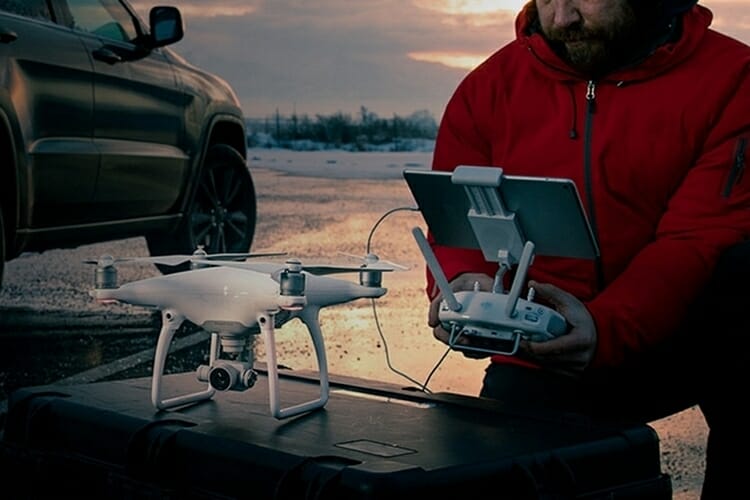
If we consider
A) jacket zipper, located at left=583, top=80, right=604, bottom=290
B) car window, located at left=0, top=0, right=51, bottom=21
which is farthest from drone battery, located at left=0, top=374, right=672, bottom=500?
car window, located at left=0, top=0, right=51, bottom=21

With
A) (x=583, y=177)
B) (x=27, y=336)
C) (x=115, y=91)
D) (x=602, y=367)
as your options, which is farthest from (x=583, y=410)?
(x=115, y=91)

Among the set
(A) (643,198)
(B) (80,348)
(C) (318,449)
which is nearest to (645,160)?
(A) (643,198)

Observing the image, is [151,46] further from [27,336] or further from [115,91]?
[27,336]

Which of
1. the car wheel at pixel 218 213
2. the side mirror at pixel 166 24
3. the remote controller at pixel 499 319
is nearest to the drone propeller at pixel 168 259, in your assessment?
the remote controller at pixel 499 319

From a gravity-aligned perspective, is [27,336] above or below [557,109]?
below

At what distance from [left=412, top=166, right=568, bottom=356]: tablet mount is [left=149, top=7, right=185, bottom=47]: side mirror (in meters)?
5.81

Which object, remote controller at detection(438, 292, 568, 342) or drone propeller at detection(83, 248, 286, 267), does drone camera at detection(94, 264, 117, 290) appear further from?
remote controller at detection(438, 292, 568, 342)

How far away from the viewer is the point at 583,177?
3.94m

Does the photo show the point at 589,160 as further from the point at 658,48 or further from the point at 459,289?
the point at 459,289

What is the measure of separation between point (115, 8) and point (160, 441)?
6287mm

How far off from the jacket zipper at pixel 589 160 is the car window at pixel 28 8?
467 centimetres

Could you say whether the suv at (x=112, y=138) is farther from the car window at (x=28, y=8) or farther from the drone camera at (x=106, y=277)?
the drone camera at (x=106, y=277)

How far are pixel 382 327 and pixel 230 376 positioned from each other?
534cm

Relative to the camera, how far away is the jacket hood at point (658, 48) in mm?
3898
